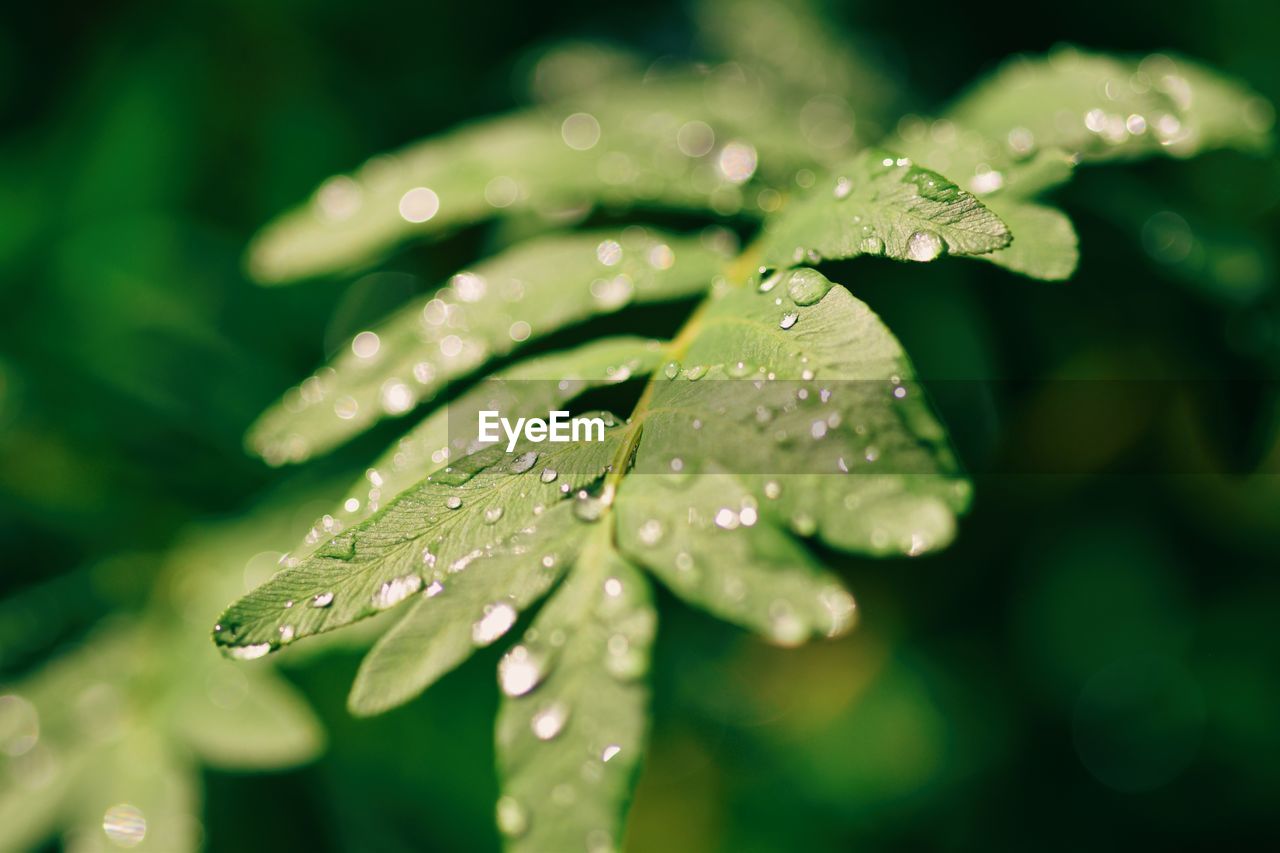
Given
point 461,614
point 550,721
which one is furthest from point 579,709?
point 461,614

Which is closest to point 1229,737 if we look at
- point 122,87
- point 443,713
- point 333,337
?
point 443,713

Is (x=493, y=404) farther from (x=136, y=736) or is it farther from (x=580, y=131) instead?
(x=136, y=736)

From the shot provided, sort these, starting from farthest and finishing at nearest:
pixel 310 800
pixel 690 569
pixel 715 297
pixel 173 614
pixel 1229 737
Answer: pixel 1229 737, pixel 310 800, pixel 173 614, pixel 715 297, pixel 690 569

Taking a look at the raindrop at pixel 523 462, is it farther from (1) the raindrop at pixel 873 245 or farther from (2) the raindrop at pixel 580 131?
Result: (2) the raindrop at pixel 580 131

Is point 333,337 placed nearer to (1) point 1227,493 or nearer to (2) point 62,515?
(2) point 62,515

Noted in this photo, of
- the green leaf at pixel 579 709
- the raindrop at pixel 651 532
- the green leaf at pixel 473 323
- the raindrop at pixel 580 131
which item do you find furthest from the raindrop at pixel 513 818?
the raindrop at pixel 580 131

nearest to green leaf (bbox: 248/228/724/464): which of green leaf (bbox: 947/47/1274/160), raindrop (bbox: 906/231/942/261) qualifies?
raindrop (bbox: 906/231/942/261)
